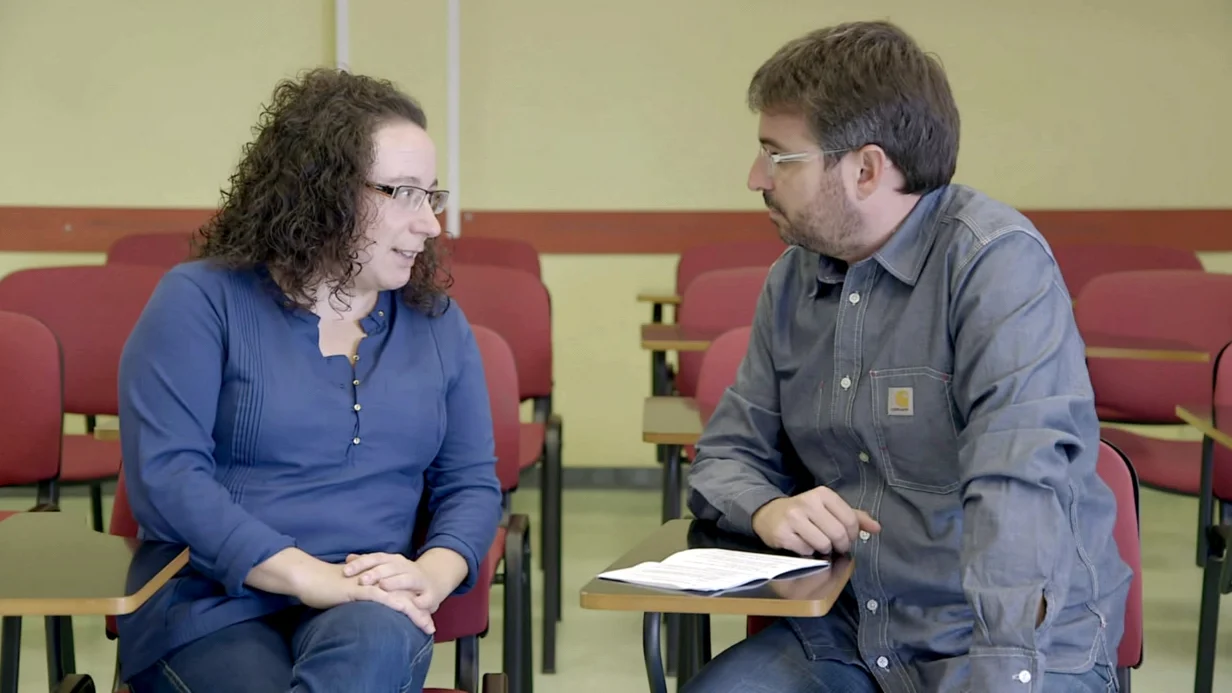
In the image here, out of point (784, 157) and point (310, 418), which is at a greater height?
point (784, 157)

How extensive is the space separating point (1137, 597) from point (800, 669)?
0.47 metres

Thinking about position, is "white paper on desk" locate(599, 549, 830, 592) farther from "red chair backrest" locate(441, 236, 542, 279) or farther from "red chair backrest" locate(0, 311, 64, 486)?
"red chair backrest" locate(441, 236, 542, 279)

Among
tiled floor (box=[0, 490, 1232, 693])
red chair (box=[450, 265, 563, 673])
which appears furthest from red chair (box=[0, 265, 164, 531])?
red chair (box=[450, 265, 563, 673])

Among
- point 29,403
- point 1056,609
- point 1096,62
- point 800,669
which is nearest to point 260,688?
point 800,669

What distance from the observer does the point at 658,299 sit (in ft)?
15.6

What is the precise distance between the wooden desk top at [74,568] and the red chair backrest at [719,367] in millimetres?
1397

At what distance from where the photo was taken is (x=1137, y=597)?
1.87m

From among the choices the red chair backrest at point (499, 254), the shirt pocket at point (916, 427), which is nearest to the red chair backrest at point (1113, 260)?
the red chair backrest at point (499, 254)

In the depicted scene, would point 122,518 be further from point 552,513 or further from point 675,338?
point 675,338

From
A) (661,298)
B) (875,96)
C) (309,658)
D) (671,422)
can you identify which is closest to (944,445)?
(875,96)

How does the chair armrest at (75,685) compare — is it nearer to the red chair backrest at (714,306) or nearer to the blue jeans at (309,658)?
the blue jeans at (309,658)

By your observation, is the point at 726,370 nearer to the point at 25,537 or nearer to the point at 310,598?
the point at 310,598

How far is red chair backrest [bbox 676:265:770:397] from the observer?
4.01 m

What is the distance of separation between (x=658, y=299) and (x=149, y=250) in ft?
5.69
